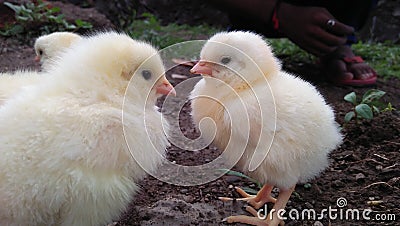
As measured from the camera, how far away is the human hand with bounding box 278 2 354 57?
174 inches

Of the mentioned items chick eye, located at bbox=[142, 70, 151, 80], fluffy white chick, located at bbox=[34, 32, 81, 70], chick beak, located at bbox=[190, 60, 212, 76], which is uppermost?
chick eye, located at bbox=[142, 70, 151, 80]

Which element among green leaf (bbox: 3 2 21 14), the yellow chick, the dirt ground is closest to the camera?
the dirt ground

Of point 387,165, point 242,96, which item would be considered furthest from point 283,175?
point 387,165

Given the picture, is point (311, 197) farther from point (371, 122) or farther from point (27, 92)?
point (27, 92)

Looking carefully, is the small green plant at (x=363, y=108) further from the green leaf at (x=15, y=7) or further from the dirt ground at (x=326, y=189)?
the green leaf at (x=15, y=7)

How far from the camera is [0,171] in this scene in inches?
70.4

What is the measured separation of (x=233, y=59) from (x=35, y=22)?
340 cm

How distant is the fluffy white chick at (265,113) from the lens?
211 cm

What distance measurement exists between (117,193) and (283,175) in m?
0.70

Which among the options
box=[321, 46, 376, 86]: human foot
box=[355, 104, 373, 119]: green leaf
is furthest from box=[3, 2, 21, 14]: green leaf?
box=[355, 104, 373, 119]: green leaf

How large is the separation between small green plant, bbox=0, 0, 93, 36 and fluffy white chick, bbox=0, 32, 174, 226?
10.4ft

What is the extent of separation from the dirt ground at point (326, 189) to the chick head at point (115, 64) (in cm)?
60

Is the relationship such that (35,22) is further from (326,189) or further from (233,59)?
(326,189)

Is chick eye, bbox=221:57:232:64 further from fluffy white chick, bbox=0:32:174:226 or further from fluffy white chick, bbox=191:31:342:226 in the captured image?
fluffy white chick, bbox=0:32:174:226
